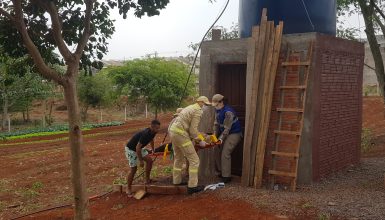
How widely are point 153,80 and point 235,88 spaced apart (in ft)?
49.2

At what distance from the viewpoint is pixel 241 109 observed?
9.23 meters

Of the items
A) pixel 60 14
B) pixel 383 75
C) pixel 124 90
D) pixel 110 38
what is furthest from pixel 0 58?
pixel 124 90

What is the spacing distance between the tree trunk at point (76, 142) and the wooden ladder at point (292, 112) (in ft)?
11.7

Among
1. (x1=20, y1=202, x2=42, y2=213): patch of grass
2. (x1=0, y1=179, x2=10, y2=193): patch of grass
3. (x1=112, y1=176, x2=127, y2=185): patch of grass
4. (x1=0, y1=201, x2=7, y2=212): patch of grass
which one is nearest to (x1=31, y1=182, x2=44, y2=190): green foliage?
(x1=0, y1=179, x2=10, y2=193): patch of grass

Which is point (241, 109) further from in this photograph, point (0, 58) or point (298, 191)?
point (0, 58)

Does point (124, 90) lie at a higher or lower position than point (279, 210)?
higher

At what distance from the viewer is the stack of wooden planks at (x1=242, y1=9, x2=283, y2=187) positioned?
8070 mm

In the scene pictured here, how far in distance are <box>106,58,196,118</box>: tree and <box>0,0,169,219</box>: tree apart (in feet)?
55.1

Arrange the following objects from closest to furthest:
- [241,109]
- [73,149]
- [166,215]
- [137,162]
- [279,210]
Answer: [73,149]
[279,210]
[166,215]
[137,162]
[241,109]

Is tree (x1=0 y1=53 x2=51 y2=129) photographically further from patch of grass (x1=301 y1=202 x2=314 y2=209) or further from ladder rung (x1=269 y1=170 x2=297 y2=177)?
patch of grass (x1=301 y1=202 x2=314 y2=209)

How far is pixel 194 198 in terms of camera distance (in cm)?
765

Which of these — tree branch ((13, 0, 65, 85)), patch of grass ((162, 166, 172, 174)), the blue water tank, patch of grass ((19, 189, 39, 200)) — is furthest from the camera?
patch of grass ((162, 166, 172, 174))

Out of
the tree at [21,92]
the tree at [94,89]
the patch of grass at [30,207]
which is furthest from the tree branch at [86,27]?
the tree at [94,89]

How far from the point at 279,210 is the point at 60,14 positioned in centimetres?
464
